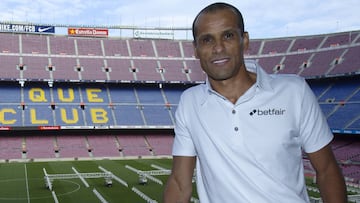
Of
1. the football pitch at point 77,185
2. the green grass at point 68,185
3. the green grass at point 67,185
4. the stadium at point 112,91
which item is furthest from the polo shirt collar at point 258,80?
the stadium at point 112,91

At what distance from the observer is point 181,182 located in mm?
3010

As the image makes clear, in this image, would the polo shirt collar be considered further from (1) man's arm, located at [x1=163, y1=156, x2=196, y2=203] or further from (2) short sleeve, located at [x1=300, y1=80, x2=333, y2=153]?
(1) man's arm, located at [x1=163, y1=156, x2=196, y2=203]

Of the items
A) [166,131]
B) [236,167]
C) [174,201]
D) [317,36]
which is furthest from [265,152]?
[317,36]

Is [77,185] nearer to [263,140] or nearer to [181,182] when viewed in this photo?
[181,182]

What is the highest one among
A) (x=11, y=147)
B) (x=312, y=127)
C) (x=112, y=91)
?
(x=112, y=91)

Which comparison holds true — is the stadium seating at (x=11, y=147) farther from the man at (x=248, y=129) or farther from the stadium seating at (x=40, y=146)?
the man at (x=248, y=129)

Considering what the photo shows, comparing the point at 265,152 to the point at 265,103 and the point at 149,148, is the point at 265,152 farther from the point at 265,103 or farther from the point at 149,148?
the point at 149,148

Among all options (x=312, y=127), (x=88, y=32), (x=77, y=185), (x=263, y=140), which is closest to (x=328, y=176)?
(x=312, y=127)

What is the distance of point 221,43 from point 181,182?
1189mm

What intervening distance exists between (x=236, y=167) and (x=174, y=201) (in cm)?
69

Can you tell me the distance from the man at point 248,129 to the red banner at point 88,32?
66.8 metres

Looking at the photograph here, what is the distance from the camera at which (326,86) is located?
56.7 m

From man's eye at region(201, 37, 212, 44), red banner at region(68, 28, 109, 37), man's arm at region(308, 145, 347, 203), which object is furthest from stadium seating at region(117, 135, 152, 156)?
man's arm at region(308, 145, 347, 203)

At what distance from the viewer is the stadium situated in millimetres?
48281
